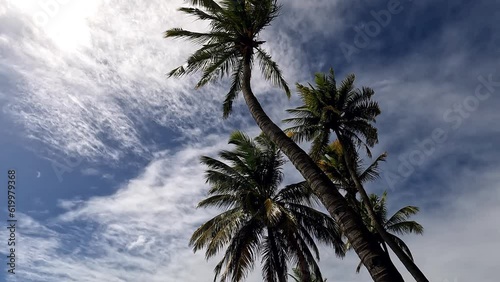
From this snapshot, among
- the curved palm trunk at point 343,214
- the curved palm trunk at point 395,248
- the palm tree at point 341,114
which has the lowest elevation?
the curved palm trunk at point 343,214

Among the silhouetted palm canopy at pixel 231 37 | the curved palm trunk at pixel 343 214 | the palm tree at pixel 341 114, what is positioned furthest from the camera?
the palm tree at pixel 341 114

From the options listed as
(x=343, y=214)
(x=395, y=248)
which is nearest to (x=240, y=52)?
(x=343, y=214)

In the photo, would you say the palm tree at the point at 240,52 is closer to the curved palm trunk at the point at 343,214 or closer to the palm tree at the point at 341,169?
the curved palm trunk at the point at 343,214

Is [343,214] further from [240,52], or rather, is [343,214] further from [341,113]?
[341,113]

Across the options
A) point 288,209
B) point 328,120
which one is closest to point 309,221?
point 288,209

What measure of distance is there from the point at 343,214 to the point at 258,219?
Result: 441 inches

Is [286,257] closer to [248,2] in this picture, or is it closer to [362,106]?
[362,106]

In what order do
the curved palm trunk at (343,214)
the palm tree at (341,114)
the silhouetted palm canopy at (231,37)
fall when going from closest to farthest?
the curved palm trunk at (343,214), the silhouetted palm canopy at (231,37), the palm tree at (341,114)

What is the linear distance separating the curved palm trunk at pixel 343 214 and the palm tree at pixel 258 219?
7.31 meters

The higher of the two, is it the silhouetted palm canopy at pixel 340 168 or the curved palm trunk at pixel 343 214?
the silhouetted palm canopy at pixel 340 168

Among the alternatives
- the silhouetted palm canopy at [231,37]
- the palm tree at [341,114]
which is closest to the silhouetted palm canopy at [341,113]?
the palm tree at [341,114]

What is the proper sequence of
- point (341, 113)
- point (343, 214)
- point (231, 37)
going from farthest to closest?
point (341, 113) < point (231, 37) < point (343, 214)

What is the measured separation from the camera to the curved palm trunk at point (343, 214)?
15.2 feet

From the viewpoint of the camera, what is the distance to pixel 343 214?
5527 millimetres
